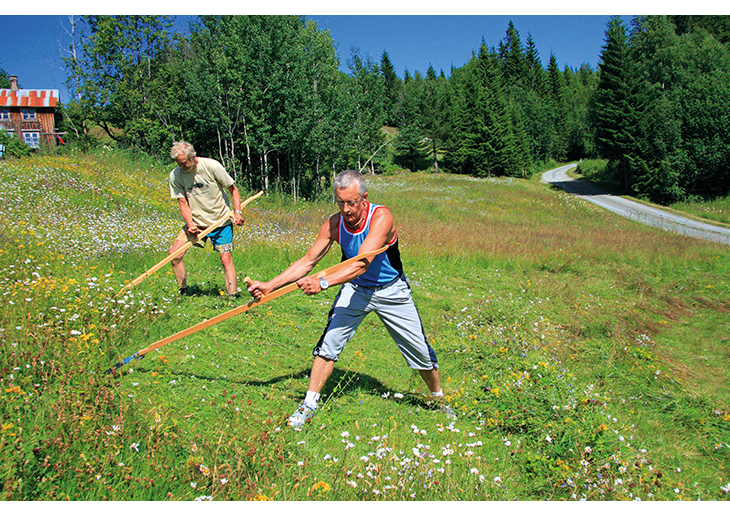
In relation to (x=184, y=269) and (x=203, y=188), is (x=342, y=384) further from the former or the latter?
(x=203, y=188)

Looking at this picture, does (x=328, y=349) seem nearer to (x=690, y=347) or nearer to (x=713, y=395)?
(x=713, y=395)

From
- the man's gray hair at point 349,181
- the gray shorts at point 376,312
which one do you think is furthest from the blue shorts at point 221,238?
the man's gray hair at point 349,181

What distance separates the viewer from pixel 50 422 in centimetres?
295

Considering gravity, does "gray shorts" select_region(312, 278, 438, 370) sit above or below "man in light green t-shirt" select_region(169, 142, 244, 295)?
below

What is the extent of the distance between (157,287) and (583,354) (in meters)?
5.85

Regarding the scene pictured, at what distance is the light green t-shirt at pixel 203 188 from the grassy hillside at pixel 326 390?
3.81ft

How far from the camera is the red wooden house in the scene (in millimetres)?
35250

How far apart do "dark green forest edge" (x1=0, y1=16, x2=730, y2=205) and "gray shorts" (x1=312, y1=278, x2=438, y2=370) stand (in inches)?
706

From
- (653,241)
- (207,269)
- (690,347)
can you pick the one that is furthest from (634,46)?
(207,269)

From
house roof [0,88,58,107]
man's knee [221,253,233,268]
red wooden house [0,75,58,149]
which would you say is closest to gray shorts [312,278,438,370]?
man's knee [221,253,233,268]

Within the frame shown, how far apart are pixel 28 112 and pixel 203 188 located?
4056 centimetres

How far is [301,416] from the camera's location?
11.9 feet

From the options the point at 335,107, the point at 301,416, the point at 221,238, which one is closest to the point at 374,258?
the point at 301,416

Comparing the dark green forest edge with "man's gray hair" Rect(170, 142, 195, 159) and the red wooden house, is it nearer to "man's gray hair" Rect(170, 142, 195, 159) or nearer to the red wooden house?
the red wooden house
